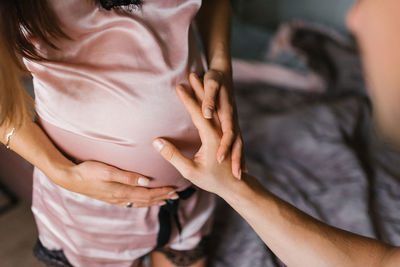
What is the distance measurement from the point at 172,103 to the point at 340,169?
3.01 ft

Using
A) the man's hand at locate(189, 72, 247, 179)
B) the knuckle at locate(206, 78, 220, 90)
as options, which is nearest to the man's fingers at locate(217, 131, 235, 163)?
the man's hand at locate(189, 72, 247, 179)

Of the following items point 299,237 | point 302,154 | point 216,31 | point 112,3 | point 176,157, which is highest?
→ point 112,3

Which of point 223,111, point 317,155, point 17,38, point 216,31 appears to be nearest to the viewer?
point 17,38

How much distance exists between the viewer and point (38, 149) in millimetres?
629

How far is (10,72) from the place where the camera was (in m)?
0.56

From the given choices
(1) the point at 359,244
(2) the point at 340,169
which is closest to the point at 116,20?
(1) the point at 359,244

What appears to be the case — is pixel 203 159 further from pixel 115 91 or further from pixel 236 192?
pixel 115 91

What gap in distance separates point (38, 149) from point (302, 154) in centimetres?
107

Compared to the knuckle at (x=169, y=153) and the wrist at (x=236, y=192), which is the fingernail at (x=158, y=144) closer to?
the knuckle at (x=169, y=153)

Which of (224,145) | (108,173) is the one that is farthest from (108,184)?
(224,145)

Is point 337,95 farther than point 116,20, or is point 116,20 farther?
point 337,95

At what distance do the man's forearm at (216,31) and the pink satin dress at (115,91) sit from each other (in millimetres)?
97

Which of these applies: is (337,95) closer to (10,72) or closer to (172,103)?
(172,103)

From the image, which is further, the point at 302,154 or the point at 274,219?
the point at 302,154
